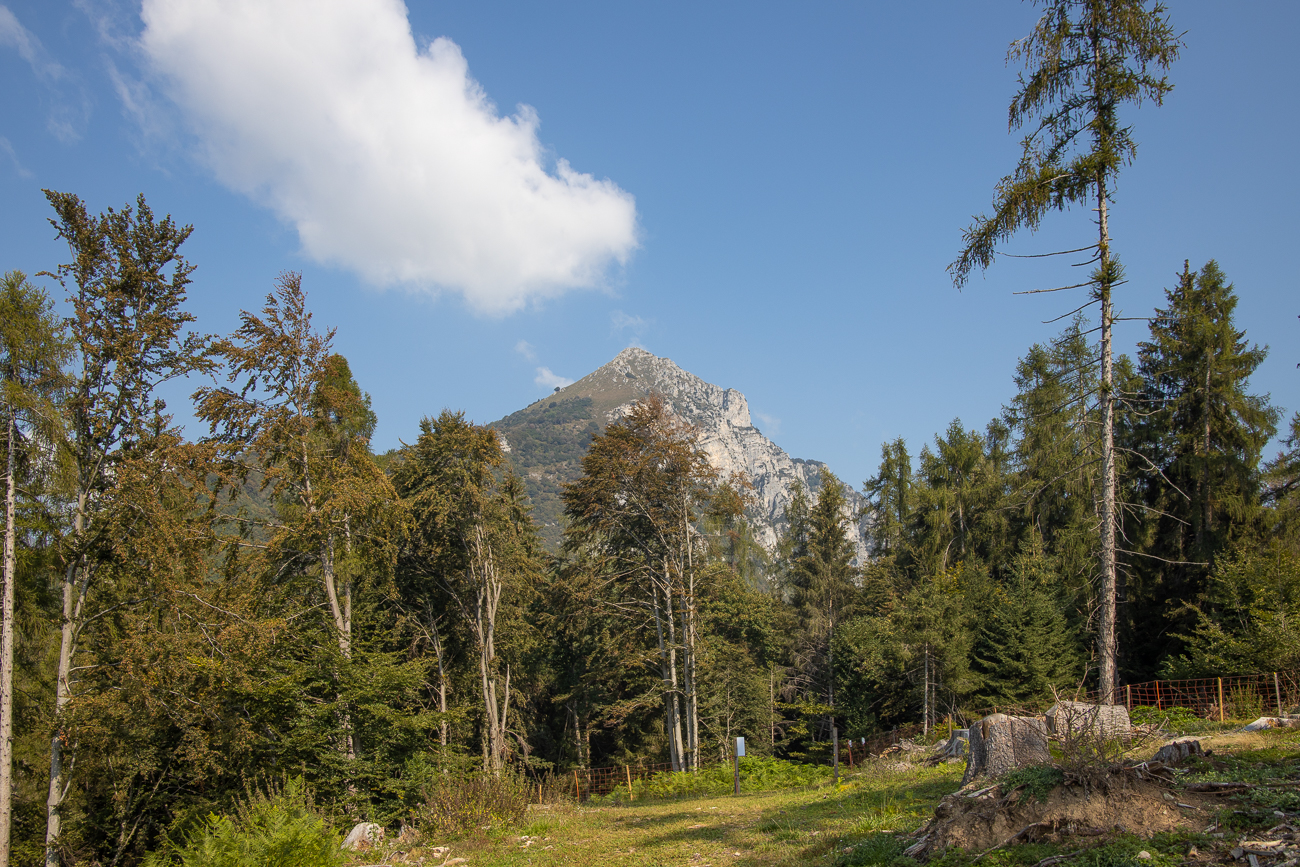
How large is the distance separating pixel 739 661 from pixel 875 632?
5.79 metres

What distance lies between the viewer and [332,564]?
15.8 metres

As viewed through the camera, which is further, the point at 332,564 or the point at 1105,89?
the point at 332,564

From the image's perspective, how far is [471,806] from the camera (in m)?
11.3

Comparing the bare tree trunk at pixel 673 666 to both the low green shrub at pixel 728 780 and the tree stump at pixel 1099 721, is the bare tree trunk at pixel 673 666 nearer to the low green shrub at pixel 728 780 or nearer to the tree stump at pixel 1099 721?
the low green shrub at pixel 728 780

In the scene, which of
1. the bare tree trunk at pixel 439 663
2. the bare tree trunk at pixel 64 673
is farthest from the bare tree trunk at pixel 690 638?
the bare tree trunk at pixel 64 673

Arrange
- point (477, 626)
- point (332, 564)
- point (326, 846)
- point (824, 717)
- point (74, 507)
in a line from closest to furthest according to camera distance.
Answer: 1. point (326, 846)
2. point (74, 507)
3. point (332, 564)
4. point (477, 626)
5. point (824, 717)

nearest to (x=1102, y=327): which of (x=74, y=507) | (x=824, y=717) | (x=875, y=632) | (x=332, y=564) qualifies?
(x=332, y=564)

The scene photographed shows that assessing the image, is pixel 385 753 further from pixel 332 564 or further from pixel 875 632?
pixel 875 632

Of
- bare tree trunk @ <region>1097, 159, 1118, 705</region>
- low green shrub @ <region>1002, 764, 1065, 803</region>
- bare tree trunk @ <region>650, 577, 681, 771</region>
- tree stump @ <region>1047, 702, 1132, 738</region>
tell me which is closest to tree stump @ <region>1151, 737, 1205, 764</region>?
tree stump @ <region>1047, 702, 1132, 738</region>

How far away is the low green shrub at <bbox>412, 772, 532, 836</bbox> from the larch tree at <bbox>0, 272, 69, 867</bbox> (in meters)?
7.01

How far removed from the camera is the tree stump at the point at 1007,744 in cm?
795

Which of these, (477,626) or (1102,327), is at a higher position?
(1102,327)

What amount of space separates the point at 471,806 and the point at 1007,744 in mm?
8040

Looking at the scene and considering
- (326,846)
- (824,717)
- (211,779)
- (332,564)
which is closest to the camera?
(326,846)
